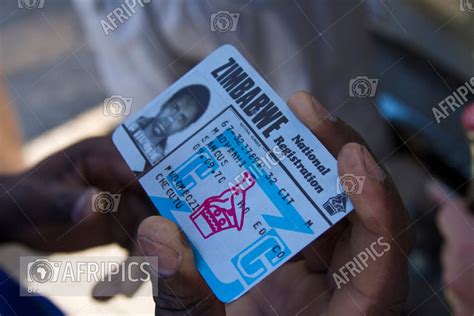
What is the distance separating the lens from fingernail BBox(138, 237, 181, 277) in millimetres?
720

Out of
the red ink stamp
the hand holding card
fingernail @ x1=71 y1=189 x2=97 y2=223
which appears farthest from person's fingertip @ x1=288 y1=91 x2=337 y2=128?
fingernail @ x1=71 y1=189 x2=97 y2=223

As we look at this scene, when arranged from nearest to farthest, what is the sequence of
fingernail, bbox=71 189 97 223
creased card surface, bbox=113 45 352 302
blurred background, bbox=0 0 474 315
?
creased card surface, bbox=113 45 352 302, fingernail, bbox=71 189 97 223, blurred background, bbox=0 0 474 315

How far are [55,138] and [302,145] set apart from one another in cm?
65

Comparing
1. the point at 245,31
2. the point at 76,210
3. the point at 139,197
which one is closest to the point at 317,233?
the point at 139,197

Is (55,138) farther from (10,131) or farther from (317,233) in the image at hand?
(317,233)

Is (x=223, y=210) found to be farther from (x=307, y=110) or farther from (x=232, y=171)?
(x=307, y=110)

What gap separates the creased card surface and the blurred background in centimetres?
28

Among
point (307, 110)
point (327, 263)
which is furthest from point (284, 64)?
point (327, 263)

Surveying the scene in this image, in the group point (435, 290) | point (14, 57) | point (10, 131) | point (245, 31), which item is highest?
point (14, 57)

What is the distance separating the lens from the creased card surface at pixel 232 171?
2.33 ft

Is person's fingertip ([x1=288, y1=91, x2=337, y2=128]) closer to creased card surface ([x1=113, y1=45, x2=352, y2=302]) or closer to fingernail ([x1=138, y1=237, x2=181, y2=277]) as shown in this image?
creased card surface ([x1=113, y1=45, x2=352, y2=302])

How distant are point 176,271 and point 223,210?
0.11m

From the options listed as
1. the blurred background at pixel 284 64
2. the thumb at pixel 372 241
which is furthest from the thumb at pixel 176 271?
the blurred background at pixel 284 64

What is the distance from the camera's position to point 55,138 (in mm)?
1155
